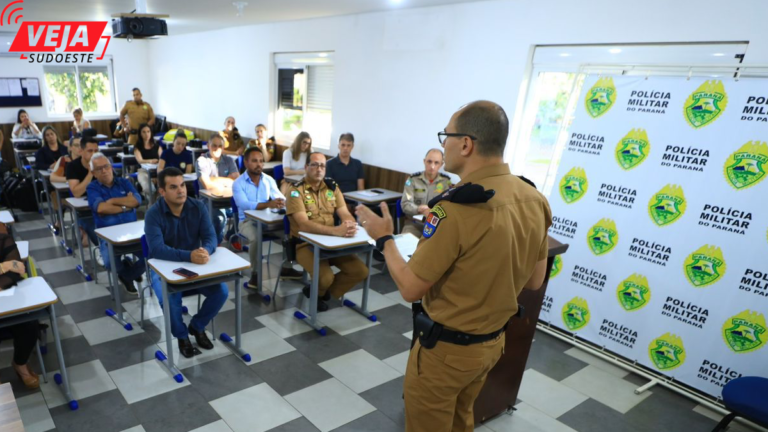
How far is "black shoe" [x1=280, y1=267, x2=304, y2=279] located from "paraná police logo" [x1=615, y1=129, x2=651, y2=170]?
3192mm

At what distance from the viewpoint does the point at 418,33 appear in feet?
16.9

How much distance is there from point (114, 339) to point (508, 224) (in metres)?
3.22

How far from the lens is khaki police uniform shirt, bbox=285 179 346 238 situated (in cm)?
384

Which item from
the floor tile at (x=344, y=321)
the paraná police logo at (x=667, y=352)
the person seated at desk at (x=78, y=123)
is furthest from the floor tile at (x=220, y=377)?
the person seated at desk at (x=78, y=123)

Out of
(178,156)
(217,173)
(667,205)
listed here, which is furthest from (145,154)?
(667,205)

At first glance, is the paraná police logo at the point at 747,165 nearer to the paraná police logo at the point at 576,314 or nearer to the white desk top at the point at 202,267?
the paraná police logo at the point at 576,314

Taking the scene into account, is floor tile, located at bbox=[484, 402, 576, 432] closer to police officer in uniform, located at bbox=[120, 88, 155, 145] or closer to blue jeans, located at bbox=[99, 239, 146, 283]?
blue jeans, located at bbox=[99, 239, 146, 283]

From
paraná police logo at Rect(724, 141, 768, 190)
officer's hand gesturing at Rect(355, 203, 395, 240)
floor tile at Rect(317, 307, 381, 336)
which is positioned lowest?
floor tile at Rect(317, 307, 381, 336)

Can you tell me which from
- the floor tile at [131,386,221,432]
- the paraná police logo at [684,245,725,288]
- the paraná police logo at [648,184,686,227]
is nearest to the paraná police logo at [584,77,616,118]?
the paraná police logo at [648,184,686,227]

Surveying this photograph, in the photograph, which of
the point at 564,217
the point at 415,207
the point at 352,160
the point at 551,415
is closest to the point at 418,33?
the point at 352,160

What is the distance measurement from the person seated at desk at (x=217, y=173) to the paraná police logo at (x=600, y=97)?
12.2 feet

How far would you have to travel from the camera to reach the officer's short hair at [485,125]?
58.2 inches

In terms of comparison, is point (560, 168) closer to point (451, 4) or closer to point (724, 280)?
point (724, 280)

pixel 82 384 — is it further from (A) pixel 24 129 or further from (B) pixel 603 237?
(A) pixel 24 129
